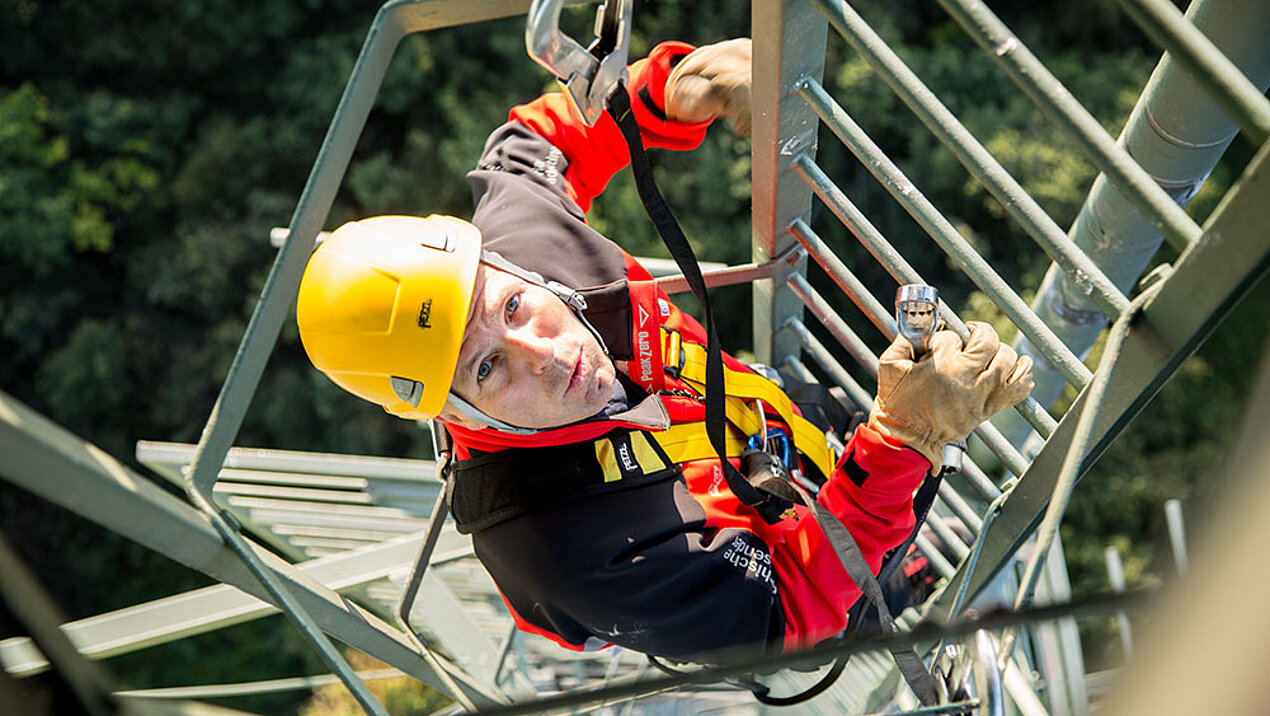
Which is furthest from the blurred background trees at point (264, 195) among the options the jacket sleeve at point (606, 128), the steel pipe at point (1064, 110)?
the steel pipe at point (1064, 110)

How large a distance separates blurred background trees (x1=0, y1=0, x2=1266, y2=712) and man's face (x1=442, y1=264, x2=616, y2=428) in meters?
6.52

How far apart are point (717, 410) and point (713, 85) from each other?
590 mm

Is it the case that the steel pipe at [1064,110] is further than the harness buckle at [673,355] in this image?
No

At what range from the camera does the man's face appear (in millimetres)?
1397

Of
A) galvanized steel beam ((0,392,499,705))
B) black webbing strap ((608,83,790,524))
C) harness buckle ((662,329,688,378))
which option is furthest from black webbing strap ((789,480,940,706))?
galvanized steel beam ((0,392,499,705))

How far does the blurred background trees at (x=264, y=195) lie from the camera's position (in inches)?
319

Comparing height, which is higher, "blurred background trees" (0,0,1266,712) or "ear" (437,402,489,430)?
"ear" (437,402,489,430)

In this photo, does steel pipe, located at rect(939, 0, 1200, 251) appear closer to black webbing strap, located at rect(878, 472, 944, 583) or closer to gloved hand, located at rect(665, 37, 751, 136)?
black webbing strap, located at rect(878, 472, 944, 583)

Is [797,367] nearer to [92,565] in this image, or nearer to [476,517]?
[476,517]

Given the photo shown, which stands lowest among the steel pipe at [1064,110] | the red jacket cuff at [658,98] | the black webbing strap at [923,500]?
the black webbing strap at [923,500]

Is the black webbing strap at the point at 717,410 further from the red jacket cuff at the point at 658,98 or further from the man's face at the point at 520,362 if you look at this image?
the red jacket cuff at the point at 658,98

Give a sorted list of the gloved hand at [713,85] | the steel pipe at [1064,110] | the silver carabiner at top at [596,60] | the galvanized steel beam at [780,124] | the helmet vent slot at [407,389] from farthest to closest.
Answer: the gloved hand at [713,85] → the helmet vent slot at [407,389] → the galvanized steel beam at [780,124] → the silver carabiner at top at [596,60] → the steel pipe at [1064,110]

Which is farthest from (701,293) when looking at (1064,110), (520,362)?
(1064,110)

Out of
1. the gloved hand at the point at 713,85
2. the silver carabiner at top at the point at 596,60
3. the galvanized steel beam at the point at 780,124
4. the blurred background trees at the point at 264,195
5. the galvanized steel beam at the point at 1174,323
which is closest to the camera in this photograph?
the galvanized steel beam at the point at 1174,323
